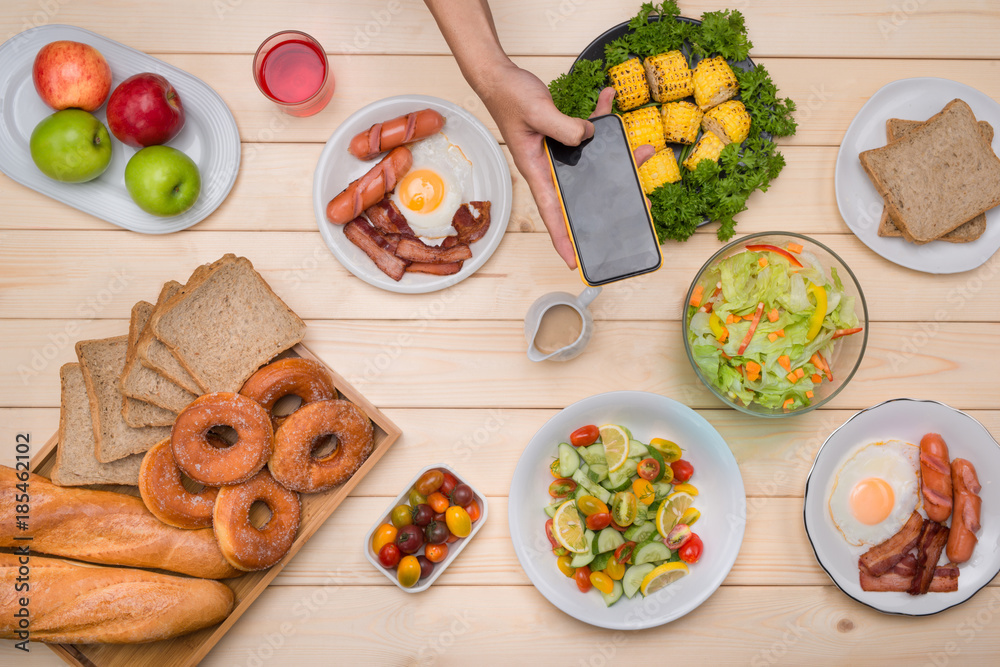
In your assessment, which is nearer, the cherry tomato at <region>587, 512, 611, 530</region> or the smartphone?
the smartphone

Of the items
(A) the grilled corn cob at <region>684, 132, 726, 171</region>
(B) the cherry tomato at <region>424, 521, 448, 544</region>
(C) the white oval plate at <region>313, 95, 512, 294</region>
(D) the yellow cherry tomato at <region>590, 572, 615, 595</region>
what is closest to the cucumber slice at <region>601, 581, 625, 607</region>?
(D) the yellow cherry tomato at <region>590, 572, 615, 595</region>

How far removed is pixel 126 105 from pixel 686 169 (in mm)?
2042

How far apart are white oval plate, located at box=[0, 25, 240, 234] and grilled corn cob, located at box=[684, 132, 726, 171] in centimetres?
173

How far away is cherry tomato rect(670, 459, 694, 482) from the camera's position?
2186mm

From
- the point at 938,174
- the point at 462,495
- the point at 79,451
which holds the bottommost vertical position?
the point at 462,495

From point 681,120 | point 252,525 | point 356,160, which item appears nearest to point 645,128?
point 681,120

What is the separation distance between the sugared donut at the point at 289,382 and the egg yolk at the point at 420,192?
0.71 meters

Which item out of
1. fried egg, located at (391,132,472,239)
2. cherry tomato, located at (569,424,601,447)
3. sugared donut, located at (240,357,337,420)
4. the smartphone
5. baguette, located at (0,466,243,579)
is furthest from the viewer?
fried egg, located at (391,132,472,239)

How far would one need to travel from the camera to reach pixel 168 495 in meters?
1.97

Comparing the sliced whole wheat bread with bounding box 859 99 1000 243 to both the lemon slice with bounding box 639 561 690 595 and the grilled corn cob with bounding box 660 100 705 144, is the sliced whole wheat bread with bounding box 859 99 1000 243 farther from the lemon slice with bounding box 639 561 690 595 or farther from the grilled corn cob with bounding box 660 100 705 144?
the lemon slice with bounding box 639 561 690 595

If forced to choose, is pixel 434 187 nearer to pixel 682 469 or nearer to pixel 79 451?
pixel 682 469

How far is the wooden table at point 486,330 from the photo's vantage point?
226cm

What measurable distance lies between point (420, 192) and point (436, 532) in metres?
1.27

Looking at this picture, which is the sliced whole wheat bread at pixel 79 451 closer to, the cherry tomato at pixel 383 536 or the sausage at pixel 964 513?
the cherry tomato at pixel 383 536
